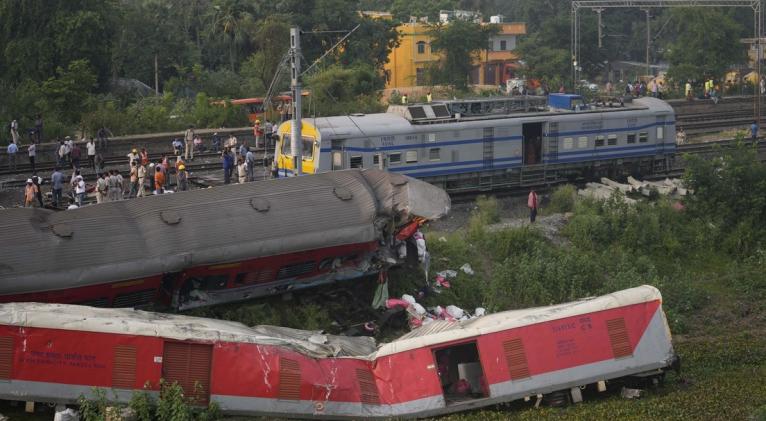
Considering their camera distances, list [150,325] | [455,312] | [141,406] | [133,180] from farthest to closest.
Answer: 1. [133,180]
2. [455,312]
3. [150,325]
4. [141,406]

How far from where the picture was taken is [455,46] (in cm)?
6638

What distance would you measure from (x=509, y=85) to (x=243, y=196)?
41223mm

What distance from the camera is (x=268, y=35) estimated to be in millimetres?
55156

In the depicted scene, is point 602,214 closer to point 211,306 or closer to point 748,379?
point 748,379

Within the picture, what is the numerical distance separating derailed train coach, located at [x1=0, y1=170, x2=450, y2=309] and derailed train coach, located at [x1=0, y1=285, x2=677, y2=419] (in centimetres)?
193

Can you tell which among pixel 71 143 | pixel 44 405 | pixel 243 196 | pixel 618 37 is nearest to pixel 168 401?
pixel 44 405

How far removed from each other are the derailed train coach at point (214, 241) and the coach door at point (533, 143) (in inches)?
423

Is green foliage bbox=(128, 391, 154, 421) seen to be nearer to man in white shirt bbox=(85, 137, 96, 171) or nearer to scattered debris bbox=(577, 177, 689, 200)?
scattered debris bbox=(577, 177, 689, 200)

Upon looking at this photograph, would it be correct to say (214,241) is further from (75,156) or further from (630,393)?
(75,156)

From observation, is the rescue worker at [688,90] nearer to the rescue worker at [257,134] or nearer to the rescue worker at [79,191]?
the rescue worker at [257,134]

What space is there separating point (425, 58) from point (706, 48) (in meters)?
18.1

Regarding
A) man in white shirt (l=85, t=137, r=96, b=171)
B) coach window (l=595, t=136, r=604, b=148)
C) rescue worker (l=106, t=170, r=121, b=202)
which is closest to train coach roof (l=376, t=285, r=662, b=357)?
rescue worker (l=106, t=170, r=121, b=202)

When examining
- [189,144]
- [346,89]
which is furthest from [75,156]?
[346,89]

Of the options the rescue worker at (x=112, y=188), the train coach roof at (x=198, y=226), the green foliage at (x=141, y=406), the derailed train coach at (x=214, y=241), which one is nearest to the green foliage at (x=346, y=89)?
the rescue worker at (x=112, y=188)
